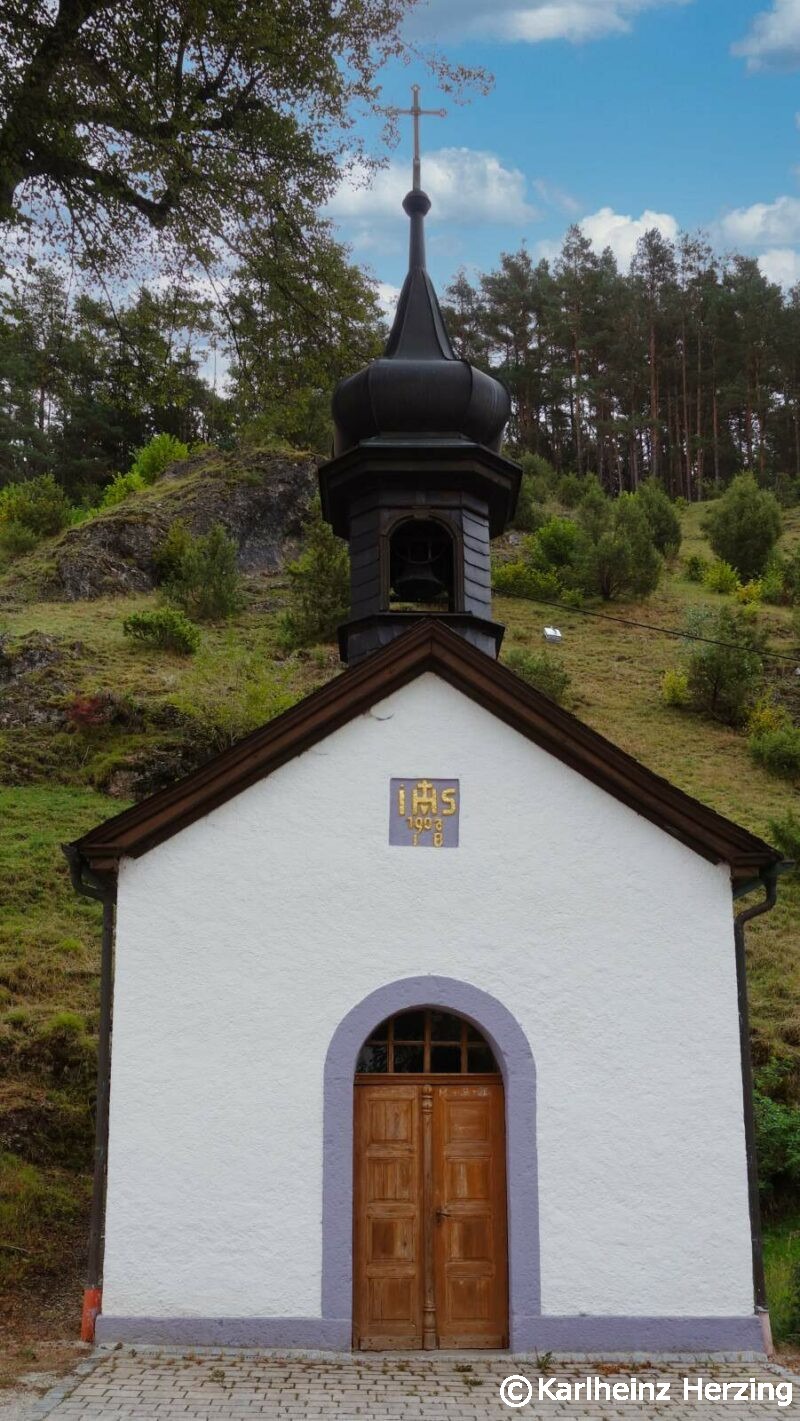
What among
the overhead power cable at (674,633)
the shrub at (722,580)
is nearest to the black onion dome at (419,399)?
the overhead power cable at (674,633)

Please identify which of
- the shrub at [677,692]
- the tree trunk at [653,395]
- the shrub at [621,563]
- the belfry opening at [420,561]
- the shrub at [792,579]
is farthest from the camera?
the tree trunk at [653,395]

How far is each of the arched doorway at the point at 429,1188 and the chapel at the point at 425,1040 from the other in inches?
0.8

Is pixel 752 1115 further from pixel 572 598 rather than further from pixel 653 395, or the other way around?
pixel 653 395

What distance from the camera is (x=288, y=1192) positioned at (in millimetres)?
8195

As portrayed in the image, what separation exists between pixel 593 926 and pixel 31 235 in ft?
27.9

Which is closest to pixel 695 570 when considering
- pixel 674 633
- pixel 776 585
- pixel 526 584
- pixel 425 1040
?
pixel 776 585

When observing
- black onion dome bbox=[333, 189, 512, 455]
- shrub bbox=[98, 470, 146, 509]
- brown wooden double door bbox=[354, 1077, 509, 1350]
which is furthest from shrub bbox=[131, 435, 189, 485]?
Answer: brown wooden double door bbox=[354, 1077, 509, 1350]

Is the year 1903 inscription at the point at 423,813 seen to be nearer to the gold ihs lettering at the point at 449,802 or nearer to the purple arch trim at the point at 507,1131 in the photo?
the gold ihs lettering at the point at 449,802

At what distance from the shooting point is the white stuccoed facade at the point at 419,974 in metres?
8.14

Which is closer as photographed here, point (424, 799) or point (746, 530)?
point (424, 799)

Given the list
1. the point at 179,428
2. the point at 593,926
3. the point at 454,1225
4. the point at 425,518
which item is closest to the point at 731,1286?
the point at 454,1225

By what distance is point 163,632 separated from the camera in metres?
26.6

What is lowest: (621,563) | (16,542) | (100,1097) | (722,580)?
(100,1097)

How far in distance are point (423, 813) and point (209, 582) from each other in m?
22.1
